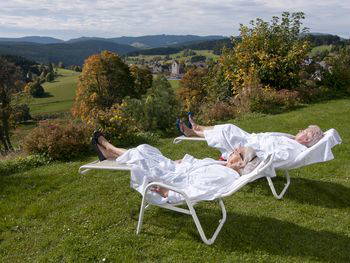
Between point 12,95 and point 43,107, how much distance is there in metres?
34.7

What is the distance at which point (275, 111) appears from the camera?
1303cm

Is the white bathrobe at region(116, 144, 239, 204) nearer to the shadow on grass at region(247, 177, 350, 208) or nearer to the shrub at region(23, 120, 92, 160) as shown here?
the shadow on grass at region(247, 177, 350, 208)

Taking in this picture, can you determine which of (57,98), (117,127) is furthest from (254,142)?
(57,98)

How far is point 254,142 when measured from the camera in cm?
632

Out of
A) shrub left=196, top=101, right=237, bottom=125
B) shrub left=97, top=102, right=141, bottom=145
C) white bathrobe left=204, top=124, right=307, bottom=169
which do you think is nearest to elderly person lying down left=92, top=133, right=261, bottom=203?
white bathrobe left=204, top=124, right=307, bottom=169

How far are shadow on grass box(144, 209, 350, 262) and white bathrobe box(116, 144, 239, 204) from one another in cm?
61

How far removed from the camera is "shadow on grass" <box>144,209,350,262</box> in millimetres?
4477

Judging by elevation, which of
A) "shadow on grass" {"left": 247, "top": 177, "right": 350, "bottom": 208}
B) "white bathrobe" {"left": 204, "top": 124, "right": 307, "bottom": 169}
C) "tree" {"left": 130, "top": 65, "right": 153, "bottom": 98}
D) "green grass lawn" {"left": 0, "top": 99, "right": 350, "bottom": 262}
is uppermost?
"white bathrobe" {"left": 204, "top": 124, "right": 307, "bottom": 169}

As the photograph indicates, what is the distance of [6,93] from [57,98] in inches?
1563

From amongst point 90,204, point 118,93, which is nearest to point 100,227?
point 90,204

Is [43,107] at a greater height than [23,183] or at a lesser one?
lesser

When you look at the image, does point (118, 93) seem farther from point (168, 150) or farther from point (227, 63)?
point (168, 150)

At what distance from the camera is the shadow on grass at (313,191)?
5867 mm

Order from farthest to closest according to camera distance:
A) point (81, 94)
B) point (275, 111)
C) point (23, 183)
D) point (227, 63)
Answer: point (81, 94)
point (227, 63)
point (275, 111)
point (23, 183)
